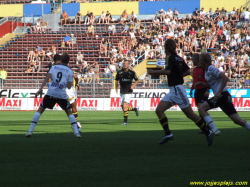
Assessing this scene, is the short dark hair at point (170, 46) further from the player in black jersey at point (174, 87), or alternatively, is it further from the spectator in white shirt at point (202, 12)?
the spectator in white shirt at point (202, 12)

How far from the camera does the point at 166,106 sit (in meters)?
11.2

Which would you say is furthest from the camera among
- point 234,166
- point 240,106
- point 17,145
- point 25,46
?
point 25,46

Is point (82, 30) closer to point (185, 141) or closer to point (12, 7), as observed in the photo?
point (12, 7)

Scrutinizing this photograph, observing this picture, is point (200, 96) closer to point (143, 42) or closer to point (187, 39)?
point (187, 39)

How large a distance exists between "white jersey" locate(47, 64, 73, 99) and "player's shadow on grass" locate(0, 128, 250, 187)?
115 cm

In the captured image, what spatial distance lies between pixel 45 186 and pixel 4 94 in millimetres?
28926

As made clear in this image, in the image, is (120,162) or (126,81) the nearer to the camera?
(120,162)

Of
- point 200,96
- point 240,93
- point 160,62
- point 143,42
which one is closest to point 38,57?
point 143,42

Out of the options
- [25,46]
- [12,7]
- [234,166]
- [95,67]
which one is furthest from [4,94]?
[234,166]

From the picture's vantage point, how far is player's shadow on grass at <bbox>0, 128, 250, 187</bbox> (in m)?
6.77

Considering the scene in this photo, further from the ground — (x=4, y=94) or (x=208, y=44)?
(x=208, y=44)

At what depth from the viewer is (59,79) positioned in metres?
12.8

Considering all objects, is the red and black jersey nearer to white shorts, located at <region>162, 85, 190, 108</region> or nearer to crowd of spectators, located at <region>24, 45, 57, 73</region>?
white shorts, located at <region>162, 85, 190, 108</region>

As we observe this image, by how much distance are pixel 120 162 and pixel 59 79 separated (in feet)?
16.0
